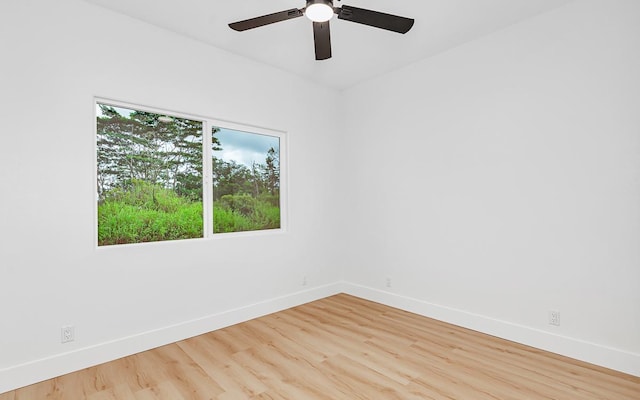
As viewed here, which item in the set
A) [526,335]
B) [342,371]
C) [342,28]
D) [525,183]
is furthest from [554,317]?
[342,28]

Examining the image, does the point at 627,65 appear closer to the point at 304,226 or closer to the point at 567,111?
the point at 567,111

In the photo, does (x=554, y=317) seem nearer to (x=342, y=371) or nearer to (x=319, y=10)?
(x=342, y=371)

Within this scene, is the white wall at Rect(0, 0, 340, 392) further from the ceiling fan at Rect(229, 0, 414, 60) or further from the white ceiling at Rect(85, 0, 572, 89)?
the ceiling fan at Rect(229, 0, 414, 60)

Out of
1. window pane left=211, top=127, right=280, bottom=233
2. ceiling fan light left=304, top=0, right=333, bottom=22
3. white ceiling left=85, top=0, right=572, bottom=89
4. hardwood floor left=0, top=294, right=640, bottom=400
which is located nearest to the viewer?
ceiling fan light left=304, top=0, right=333, bottom=22

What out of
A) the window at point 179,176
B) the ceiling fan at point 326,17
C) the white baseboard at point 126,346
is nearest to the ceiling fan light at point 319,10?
the ceiling fan at point 326,17

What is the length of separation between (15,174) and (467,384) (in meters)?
3.37

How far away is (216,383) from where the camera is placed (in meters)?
2.32

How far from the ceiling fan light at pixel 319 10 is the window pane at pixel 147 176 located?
5.57ft

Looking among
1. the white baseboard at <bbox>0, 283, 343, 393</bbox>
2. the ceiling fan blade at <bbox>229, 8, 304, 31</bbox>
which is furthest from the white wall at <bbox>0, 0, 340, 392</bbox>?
the ceiling fan blade at <bbox>229, 8, 304, 31</bbox>

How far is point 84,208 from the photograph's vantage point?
102 inches

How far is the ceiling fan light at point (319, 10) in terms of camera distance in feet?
6.79

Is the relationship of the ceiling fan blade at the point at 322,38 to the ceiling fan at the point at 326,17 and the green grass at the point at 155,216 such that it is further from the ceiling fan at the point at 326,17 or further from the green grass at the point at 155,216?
the green grass at the point at 155,216

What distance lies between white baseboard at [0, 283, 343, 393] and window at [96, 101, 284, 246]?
0.80 m

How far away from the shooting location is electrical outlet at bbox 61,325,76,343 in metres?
2.46
